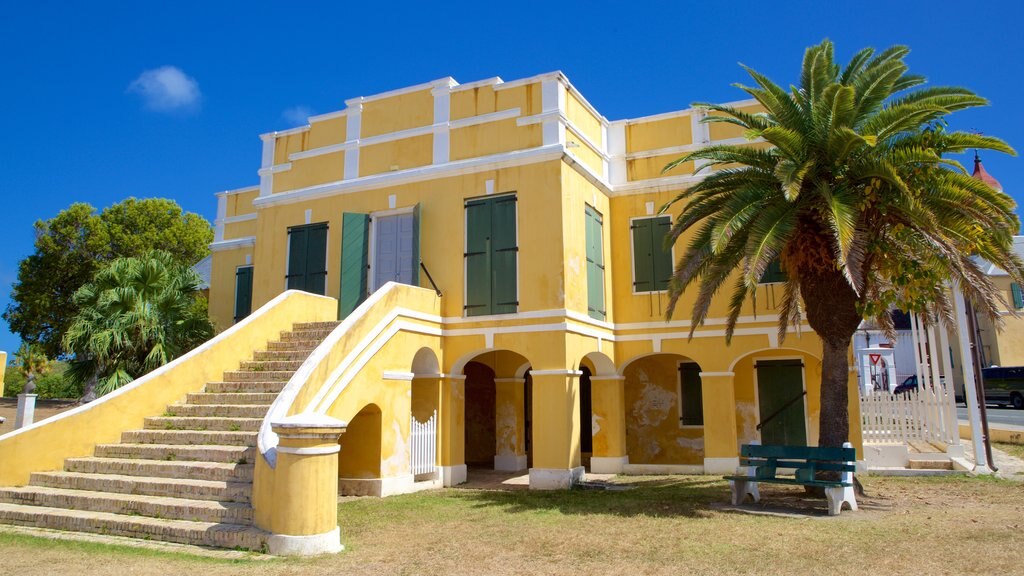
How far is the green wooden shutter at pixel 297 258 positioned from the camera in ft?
53.0

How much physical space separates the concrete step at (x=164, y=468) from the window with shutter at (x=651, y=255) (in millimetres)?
9443

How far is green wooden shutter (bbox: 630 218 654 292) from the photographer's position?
16031mm

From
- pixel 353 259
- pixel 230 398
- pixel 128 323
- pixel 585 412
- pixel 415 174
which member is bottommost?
pixel 585 412

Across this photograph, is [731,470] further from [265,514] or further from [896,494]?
[265,514]

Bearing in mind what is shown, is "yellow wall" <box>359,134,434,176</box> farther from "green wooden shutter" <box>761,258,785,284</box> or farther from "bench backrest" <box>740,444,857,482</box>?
"bench backrest" <box>740,444,857,482</box>

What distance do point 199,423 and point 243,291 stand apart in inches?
358

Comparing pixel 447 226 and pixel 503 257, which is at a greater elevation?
pixel 447 226

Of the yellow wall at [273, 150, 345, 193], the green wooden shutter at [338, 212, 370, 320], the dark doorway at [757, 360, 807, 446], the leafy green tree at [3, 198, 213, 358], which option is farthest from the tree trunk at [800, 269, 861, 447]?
the leafy green tree at [3, 198, 213, 358]

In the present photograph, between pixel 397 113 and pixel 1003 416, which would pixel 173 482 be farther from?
pixel 1003 416

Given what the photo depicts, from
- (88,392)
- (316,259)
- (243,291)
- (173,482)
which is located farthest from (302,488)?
(243,291)

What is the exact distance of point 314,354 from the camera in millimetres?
10562

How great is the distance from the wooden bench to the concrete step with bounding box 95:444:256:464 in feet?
21.3

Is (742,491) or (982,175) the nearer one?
(742,491)

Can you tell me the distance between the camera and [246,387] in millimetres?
11773
